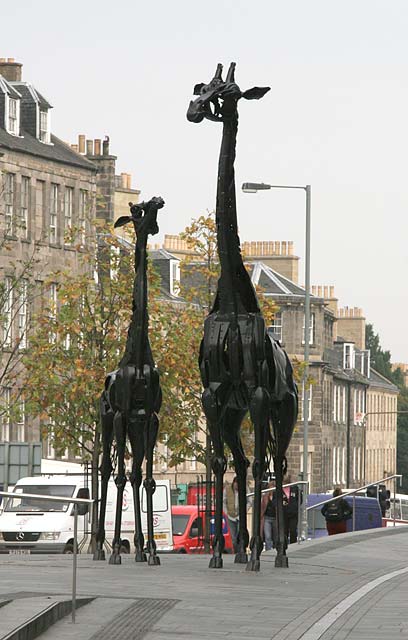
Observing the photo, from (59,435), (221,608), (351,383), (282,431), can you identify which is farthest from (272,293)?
(221,608)

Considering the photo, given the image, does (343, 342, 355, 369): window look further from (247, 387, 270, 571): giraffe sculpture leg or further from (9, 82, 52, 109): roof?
(247, 387, 270, 571): giraffe sculpture leg

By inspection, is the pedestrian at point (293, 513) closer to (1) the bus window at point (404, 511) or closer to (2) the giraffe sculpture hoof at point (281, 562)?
(2) the giraffe sculpture hoof at point (281, 562)

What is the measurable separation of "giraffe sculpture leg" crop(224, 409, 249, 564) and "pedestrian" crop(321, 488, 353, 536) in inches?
563

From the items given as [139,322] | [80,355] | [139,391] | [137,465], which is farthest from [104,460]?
[80,355]

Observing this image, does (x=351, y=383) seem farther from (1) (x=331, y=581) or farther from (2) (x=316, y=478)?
(1) (x=331, y=581)

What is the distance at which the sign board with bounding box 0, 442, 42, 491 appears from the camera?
53.0 m

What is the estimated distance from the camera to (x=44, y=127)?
270 ft

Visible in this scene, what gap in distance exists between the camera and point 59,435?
5197cm

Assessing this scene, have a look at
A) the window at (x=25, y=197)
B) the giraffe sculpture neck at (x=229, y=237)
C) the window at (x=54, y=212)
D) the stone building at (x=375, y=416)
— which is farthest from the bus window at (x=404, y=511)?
the stone building at (x=375, y=416)

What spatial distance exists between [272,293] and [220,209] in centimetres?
8510

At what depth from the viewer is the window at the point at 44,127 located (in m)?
81.9

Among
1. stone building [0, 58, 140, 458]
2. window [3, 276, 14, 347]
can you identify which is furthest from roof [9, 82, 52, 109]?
window [3, 276, 14, 347]

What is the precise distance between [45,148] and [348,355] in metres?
54.3

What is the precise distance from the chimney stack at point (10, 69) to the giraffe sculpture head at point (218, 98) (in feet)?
187
